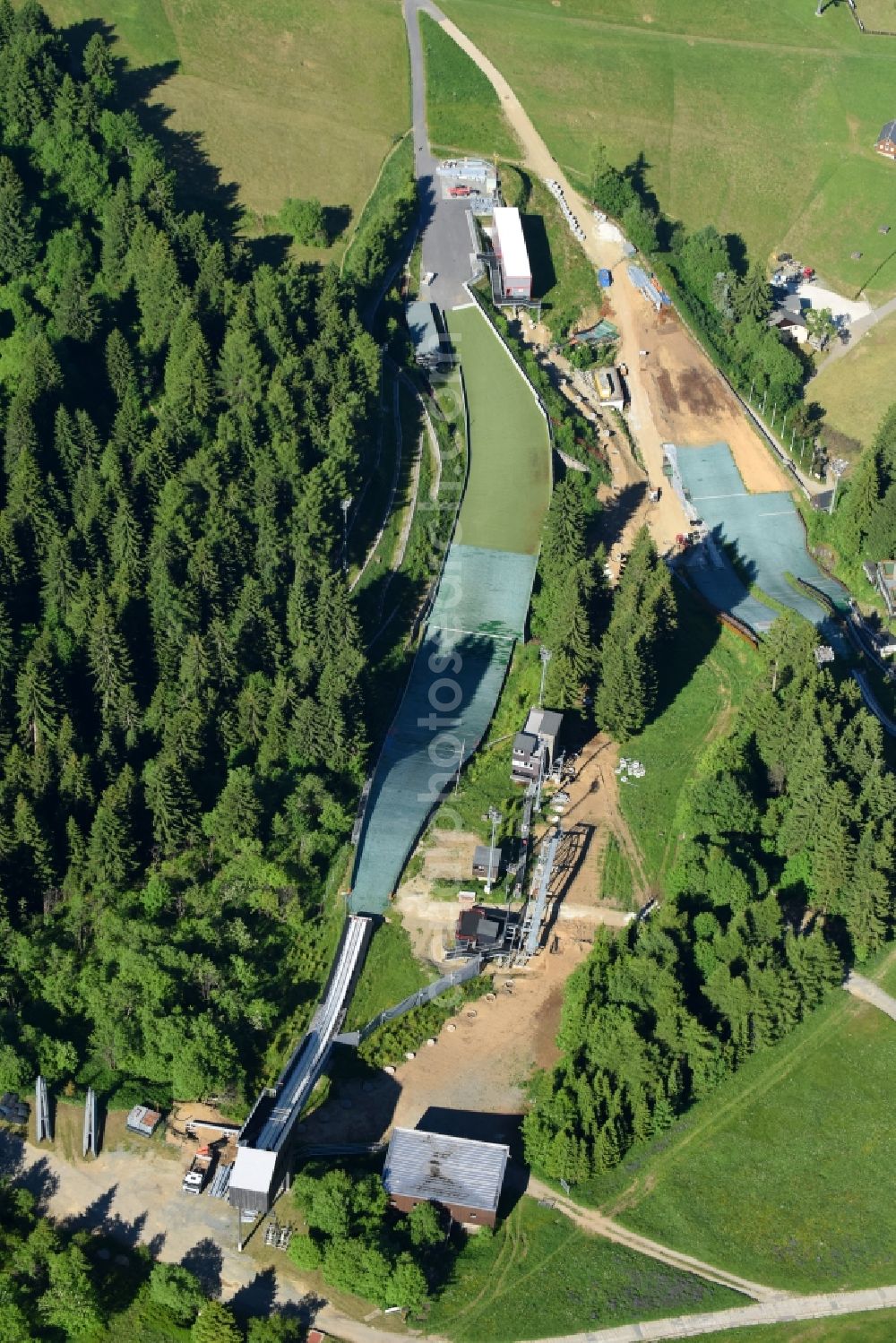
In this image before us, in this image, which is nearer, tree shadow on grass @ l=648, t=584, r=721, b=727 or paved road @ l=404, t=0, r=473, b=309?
tree shadow on grass @ l=648, t=584, r=721, b=727

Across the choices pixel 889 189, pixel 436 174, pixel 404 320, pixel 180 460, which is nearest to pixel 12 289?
pixel 180 460

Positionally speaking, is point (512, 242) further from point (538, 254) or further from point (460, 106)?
point (460, 106)

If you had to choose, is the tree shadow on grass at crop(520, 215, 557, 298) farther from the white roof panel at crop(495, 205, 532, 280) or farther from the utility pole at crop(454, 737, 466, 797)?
the utility pole at crop(454, 737, 466, 797)

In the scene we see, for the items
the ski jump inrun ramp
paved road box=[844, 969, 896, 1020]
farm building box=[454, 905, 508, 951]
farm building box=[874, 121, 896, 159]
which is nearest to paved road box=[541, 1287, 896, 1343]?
paved road box=[844, 969, 896, 1020]

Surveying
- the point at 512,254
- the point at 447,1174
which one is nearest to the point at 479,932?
the point at 447,1174

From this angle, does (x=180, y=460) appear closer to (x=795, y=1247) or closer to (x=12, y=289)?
(x=12, y=289)

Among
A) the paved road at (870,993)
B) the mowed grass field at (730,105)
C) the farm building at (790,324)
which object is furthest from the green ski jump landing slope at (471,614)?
the mowed grass field at (730,105)

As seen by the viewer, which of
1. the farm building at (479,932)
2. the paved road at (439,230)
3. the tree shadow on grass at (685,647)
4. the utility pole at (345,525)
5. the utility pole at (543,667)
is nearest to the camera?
the farm building at (479,932)

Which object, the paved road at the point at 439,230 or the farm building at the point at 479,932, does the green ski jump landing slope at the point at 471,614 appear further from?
the farm building at the point at 479,932
